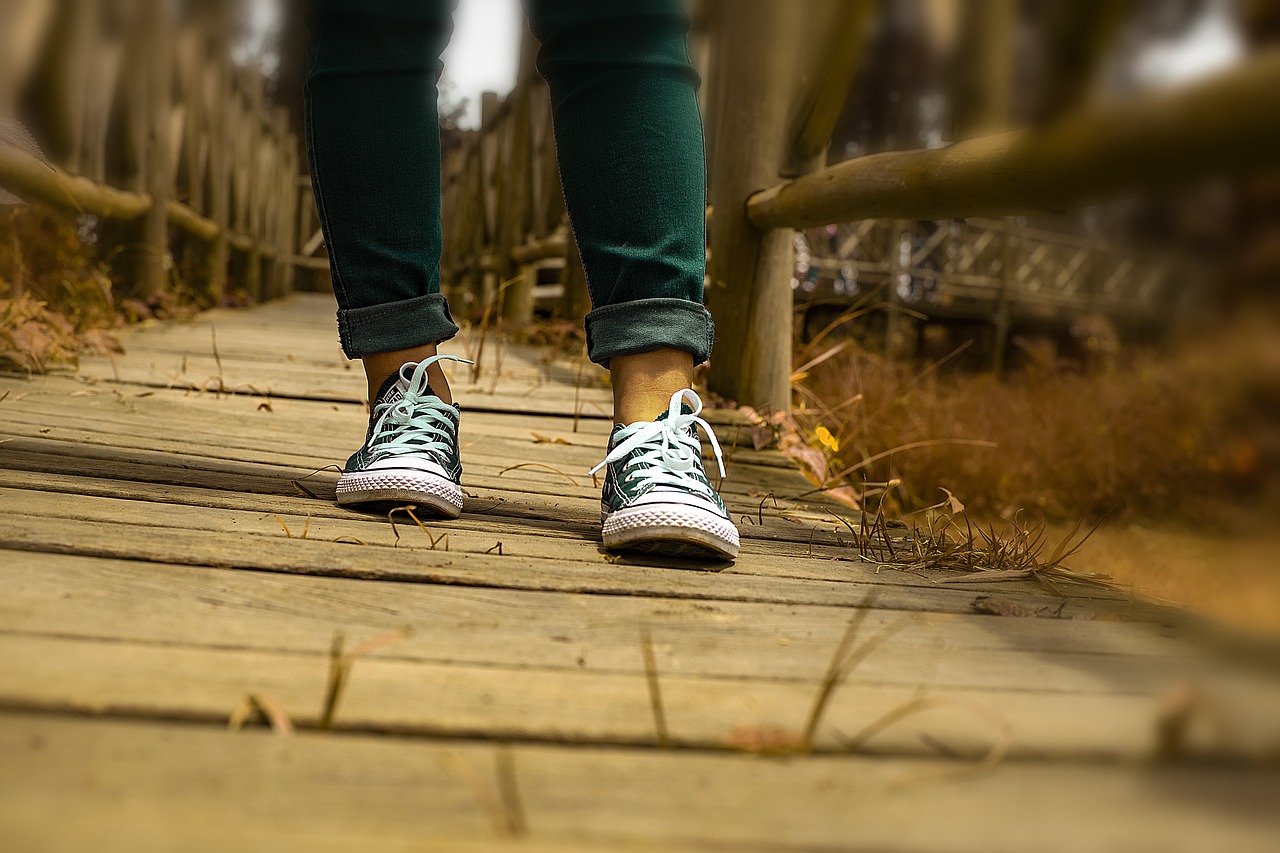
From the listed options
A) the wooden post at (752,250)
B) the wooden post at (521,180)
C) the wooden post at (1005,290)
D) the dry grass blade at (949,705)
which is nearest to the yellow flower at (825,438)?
the wooden post at (752,250)

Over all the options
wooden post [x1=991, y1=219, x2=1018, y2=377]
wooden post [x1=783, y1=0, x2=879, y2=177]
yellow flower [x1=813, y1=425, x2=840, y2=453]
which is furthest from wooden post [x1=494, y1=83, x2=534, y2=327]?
wooden post [x1=991, y1=219, x2=1018, y2=377]

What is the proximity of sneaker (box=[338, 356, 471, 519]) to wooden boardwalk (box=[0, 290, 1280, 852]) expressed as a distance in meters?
0.04

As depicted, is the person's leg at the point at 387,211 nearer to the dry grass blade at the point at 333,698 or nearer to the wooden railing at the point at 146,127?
the wooden railing at the point at 146,127

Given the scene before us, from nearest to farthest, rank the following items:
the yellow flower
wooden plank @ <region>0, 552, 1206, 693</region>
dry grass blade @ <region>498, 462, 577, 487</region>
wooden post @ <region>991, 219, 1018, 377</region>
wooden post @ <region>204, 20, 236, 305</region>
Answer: wooden plank @ <region>0, 552, 1206, 693</region> < dry grass blade @ <region>498, 462, 577, 487</region> < the yellow flower < wooden post @ <region>204, 20, 236, 305</region> < wooden post @ <region>991, 219, 1018, 377</region>

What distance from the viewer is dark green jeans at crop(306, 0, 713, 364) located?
1136 mm

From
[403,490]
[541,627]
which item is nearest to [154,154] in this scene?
[403,490]

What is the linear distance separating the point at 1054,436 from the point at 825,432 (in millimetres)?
2360

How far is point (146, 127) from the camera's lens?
3.66 m

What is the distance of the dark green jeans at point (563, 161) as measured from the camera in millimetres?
1136

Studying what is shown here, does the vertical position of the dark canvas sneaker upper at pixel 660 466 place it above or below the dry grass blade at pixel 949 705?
above

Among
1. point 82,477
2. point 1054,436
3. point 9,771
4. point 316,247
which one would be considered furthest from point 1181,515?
point 316,247

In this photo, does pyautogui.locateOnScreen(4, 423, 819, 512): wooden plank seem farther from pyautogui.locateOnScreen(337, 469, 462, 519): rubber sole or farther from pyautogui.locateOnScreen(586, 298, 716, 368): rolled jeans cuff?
pyautogui.locateOnScreen(586, 298, 716, 368): rolled jeans cuff

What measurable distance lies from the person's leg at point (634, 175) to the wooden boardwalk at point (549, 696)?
0.24 m

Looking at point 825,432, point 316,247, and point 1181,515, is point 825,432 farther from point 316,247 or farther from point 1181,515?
point 316,247
